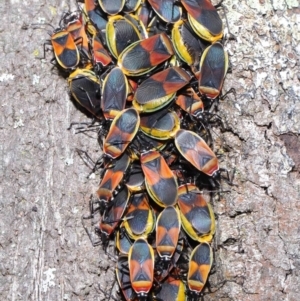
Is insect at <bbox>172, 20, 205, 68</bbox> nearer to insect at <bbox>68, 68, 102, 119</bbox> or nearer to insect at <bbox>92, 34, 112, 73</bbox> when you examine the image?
insect at <bbox>92, 34, 112, 73</bbox>

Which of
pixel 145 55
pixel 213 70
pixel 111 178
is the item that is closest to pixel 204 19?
pixel 213 70

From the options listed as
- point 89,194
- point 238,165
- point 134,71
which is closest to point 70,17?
point 134,71

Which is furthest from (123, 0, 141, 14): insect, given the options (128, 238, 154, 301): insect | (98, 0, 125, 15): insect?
(128, 238, 154, 301): insect

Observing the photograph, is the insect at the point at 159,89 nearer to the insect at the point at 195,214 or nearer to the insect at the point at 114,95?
the insect at the point at 114,95

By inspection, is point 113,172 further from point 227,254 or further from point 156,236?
point 227,254

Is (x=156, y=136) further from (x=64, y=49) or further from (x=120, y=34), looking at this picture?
(x=64, y=49)
